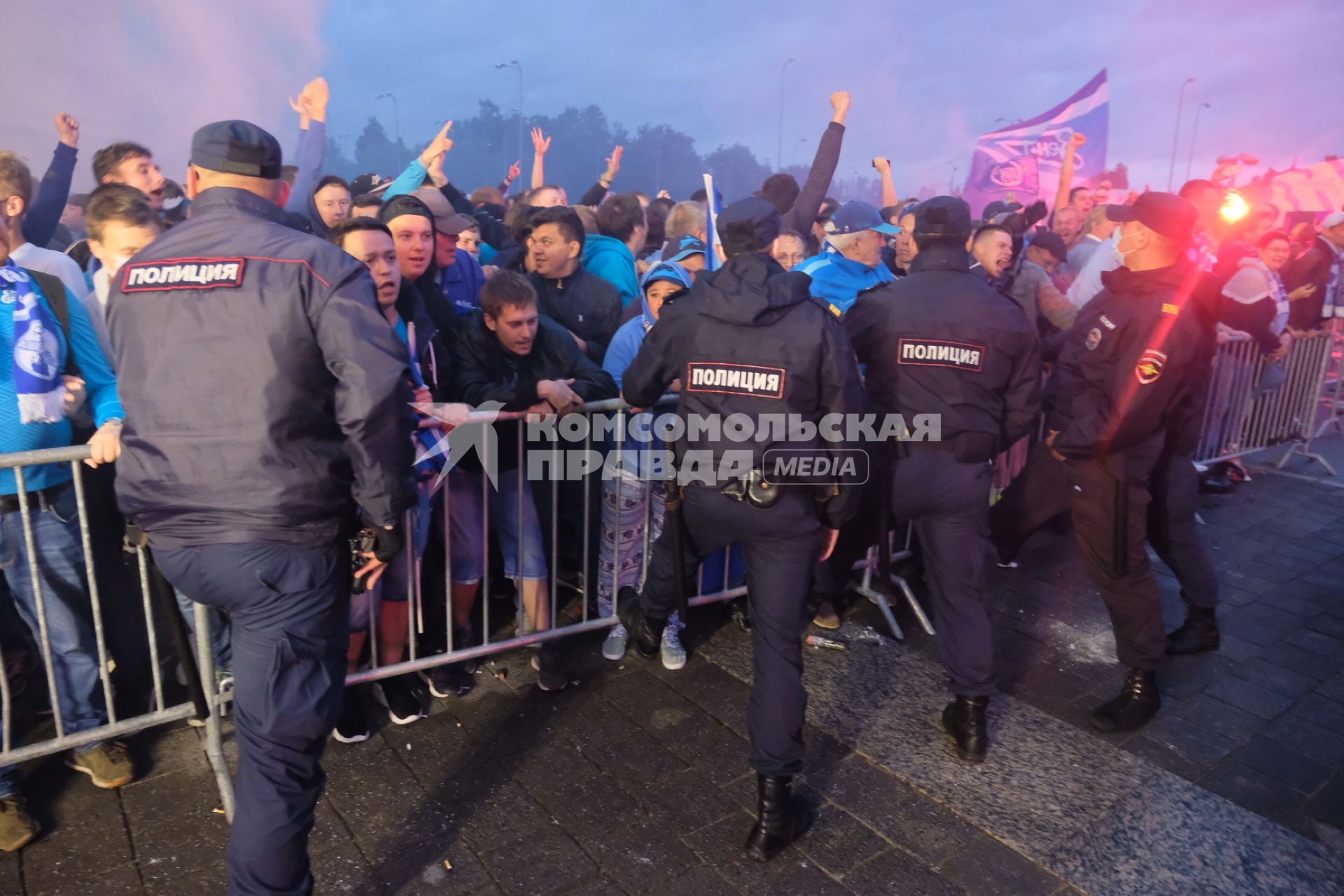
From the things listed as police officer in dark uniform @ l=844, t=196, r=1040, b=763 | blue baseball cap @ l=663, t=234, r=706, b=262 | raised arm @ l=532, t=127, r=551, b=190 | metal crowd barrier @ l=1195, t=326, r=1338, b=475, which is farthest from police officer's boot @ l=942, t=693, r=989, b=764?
raised arm @ l=532, t=127, r=551, b=190

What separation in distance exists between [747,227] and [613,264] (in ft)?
9.34

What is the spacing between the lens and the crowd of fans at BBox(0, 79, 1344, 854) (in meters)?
3.26

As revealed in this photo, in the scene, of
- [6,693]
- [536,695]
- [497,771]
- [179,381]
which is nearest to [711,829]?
[497,771]

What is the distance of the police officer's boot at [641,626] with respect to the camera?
3869 millimetres

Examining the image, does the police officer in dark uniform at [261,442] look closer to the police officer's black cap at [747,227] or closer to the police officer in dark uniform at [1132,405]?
the police officer's black cap at [747,227]

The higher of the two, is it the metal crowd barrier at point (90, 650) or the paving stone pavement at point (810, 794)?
the metal crowd barrier at point (90, 650)

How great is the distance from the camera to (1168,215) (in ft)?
12.1

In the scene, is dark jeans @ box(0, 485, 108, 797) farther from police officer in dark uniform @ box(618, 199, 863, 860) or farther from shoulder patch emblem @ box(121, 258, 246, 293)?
police officer in dark uniform @ box(618, 199, 863, 860)

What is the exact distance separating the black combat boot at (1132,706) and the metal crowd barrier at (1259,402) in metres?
3.53

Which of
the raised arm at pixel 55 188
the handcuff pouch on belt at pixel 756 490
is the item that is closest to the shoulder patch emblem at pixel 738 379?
the handcuff pouch on belt at pixel 756 490

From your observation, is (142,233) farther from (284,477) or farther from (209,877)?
(209,877)

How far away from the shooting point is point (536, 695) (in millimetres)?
3992

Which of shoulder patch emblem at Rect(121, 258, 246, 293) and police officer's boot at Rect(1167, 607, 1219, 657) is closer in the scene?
shoulder patch emblem at Rect(121, 258, 246, 293)

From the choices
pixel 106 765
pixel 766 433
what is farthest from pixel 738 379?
pixel 106 765
